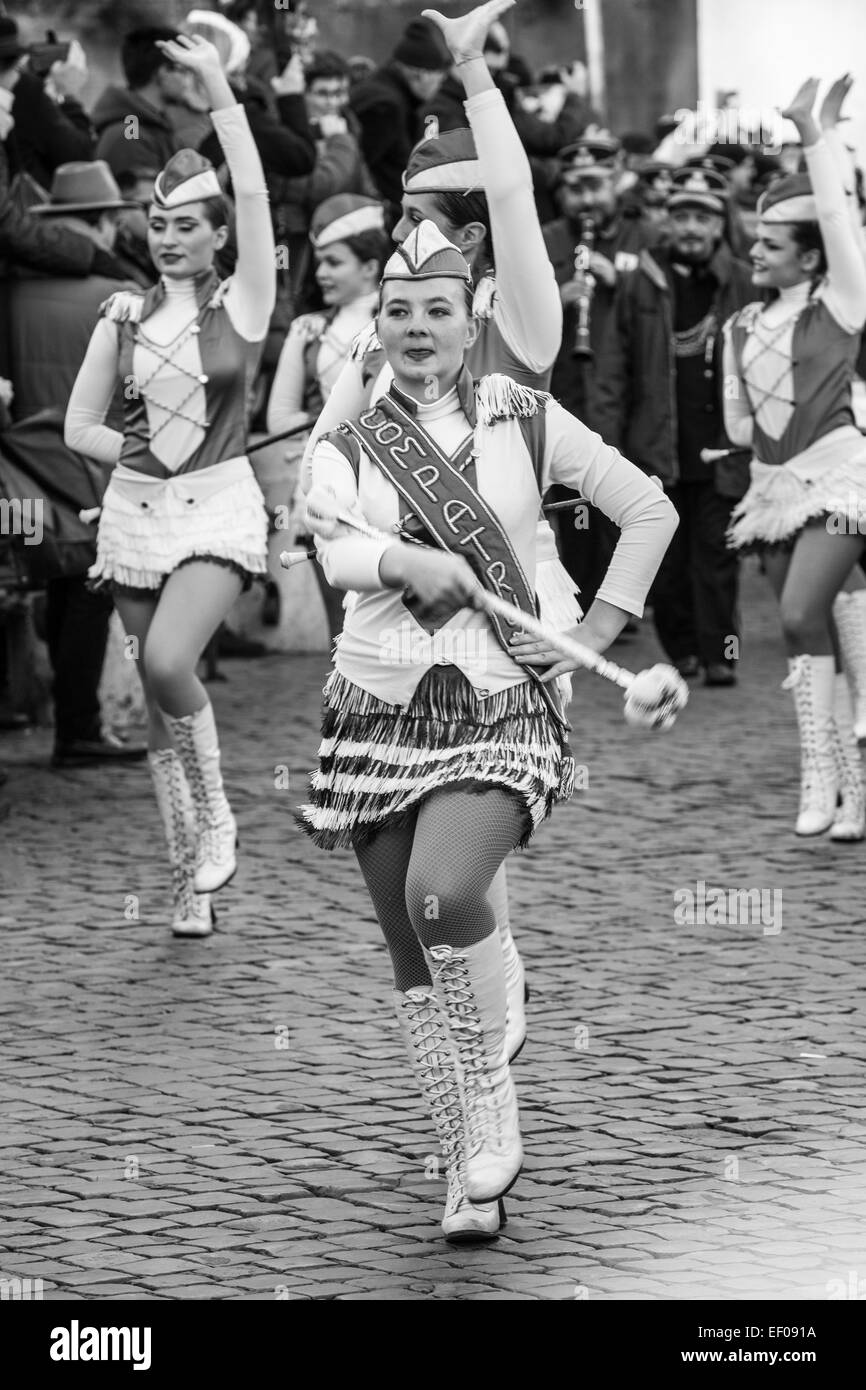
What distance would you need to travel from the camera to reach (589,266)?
12.8 m

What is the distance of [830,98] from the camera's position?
856 cm

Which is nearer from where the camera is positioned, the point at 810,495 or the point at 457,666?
the point at 457,666

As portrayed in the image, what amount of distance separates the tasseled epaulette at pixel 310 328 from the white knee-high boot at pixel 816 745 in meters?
2.10

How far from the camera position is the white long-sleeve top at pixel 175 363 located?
24.2 ft

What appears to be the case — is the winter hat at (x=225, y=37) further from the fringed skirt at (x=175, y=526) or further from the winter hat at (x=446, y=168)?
the winter hat at (x=446, y=168)

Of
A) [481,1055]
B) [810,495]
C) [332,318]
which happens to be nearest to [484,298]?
[481,1055]

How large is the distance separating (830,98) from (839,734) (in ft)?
7.25

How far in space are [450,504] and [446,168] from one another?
1050 mm

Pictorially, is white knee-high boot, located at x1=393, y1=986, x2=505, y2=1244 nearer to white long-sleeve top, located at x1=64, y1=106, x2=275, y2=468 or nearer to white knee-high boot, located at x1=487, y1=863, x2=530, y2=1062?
white knee-high boot, located at x1=487, y1=863, x2=530, y2=1062

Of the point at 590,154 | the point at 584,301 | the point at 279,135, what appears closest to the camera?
the point at 279,135

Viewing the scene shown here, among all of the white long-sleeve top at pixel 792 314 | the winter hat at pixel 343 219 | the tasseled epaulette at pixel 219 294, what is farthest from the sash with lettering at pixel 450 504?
the winter hat at pixel 343 219

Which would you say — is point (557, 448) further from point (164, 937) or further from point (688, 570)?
point (688, 570)

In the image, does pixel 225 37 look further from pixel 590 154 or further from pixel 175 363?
pixel 590 154
